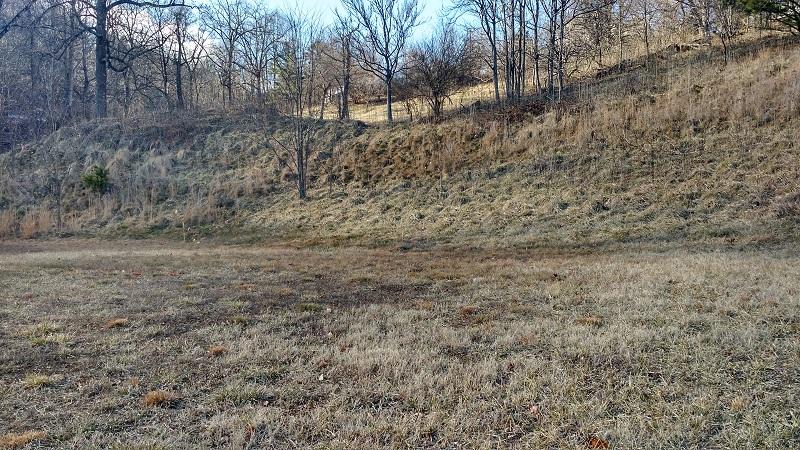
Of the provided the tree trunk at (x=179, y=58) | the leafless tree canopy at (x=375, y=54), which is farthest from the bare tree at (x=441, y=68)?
the tree trunk at (x=179, y=58)

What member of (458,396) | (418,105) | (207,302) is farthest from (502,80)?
(458,396)

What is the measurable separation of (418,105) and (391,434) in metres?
29.3

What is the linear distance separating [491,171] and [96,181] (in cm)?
1819

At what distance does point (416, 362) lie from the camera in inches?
182

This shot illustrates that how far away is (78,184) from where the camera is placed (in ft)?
85.0

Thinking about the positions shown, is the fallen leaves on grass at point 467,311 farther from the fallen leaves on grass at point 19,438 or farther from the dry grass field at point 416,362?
the fallen leaves on grass at point 19,438

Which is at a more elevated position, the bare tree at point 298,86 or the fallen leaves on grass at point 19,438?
the bare tree at point 298,86

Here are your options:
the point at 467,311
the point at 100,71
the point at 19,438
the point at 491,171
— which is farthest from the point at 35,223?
the point at 19,438

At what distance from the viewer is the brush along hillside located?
14445 mm

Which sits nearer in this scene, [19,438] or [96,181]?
[19,438]

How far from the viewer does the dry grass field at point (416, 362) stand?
11.2 feet

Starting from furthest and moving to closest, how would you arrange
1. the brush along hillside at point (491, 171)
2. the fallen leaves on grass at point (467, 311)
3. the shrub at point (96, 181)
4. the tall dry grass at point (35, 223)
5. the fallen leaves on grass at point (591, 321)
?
1. the shrub at point (96, 181)
2. the tall dry grass at point (35, 223)
3. the brush along hillside at point (491, 171)
4. the fallen leaves on grass at point (467, 311)
5. the fallen leaves on grass at point (591, 321)

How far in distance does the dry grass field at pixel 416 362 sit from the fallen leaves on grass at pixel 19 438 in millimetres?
12

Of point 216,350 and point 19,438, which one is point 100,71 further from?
point 19,438
